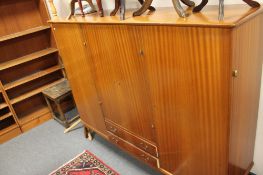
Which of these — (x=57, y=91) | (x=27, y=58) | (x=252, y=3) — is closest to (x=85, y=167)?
(x=57, y=91)


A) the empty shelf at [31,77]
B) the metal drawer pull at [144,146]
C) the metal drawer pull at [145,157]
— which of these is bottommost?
the metal drawer pull at [145,157]

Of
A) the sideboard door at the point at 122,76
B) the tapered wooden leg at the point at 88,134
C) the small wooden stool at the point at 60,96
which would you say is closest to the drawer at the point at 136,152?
the sideboard door at the point at 122,76

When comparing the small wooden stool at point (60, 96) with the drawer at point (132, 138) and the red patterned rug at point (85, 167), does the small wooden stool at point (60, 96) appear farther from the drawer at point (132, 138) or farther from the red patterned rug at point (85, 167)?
the drawer at point (132, 138)

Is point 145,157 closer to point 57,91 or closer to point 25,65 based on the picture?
point 57,91

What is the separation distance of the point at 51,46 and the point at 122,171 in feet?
6.26

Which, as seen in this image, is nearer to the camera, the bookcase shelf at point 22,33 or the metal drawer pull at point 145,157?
the metal drawer pull at point 145,157

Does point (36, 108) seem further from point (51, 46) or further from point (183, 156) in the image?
point (183, 156)

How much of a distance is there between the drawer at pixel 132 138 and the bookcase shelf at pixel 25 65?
1351 mm

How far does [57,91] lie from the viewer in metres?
2.77

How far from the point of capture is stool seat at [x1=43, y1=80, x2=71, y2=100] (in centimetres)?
269

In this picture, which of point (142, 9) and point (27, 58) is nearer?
point (142, 9)

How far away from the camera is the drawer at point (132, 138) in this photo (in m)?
1.67

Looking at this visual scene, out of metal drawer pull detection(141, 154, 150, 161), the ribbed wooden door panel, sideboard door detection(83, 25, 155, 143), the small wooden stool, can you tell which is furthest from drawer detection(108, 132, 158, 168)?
the small wooden stool

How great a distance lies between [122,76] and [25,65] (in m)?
1.94
